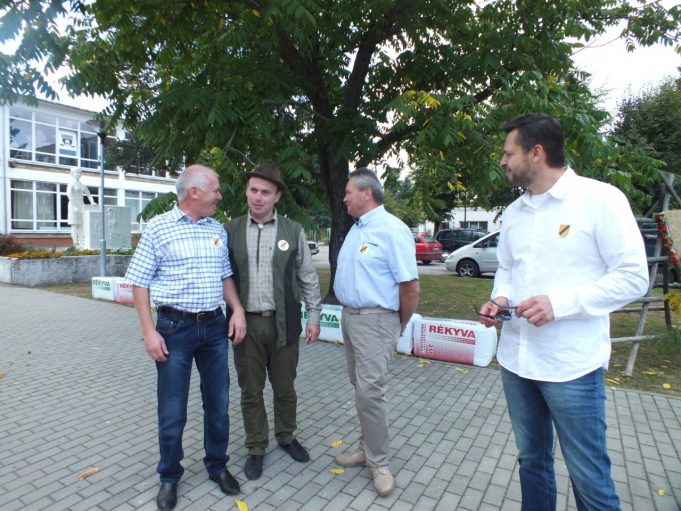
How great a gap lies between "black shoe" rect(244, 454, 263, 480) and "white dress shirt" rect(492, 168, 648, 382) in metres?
1.97

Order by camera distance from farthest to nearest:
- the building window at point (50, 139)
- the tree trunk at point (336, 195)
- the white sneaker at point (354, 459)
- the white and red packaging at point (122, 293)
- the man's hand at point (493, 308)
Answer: the building window at point (50, 139), the white and red packaging at point (122, 293), the tree trunk at point (336, 195), the white sneaker at point (354, 459), the man's hand at point (493, 308)

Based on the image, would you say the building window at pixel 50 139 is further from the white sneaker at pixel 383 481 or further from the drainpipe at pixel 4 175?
the white sneaker at pixel 383 481

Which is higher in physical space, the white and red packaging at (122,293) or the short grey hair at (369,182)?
the short grey hair at (369,182)

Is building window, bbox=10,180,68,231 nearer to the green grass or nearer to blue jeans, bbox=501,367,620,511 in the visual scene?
the green grass

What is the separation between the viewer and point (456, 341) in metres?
5.75

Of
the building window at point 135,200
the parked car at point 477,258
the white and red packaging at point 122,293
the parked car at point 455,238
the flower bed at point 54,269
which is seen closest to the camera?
the white and red packaging at point 122,293

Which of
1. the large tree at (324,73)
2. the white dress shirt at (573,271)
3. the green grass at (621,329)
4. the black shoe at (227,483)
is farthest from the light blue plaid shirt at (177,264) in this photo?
the green grass at (621,329)

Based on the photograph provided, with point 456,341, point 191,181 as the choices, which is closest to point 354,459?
point 191,181

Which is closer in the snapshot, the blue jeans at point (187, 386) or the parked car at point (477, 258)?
the blue jeans at point (187, 386)

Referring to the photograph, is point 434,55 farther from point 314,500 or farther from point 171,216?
point 314,500

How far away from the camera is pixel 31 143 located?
2716cm

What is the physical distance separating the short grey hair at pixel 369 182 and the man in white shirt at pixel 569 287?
45.8 inches

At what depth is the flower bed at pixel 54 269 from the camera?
12.6 metres

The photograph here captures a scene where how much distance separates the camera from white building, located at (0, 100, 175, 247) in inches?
1017
